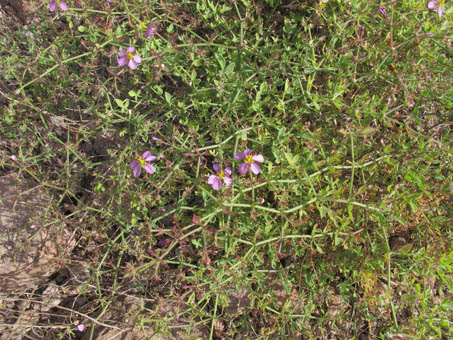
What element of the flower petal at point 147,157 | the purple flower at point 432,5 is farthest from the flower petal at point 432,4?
the flower petal at point 147,157

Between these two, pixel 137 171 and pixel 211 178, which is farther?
pixel 137 171

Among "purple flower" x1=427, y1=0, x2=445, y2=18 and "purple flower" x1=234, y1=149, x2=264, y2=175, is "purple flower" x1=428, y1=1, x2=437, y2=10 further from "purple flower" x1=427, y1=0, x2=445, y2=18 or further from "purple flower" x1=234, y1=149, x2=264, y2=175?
"purple flower" x1=234, y1=149, x2=264, y2=175

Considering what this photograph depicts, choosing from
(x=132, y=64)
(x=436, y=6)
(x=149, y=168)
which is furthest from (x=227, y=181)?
(x=436, y=6)

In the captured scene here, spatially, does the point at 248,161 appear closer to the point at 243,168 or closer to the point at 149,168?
the point at 243,168

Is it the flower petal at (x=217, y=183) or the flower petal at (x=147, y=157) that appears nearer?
the flower petal at (x=217, y=183)

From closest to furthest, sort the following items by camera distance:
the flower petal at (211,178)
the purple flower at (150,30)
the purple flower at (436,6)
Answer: the flower petal at (211,178), the purple flower at (436,6), the purple flower at (150,30)

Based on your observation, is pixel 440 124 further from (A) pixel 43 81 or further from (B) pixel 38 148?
(B) pixel 38 148

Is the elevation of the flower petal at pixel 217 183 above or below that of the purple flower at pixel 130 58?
below

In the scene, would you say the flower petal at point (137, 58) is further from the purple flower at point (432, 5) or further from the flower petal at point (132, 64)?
the purple flower at point (432, 5)

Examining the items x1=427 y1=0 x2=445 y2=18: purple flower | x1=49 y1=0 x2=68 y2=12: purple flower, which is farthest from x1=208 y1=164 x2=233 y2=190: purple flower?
x1=427 y1=0 x2=445 y2=18: purple flower

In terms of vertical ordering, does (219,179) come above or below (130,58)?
below
